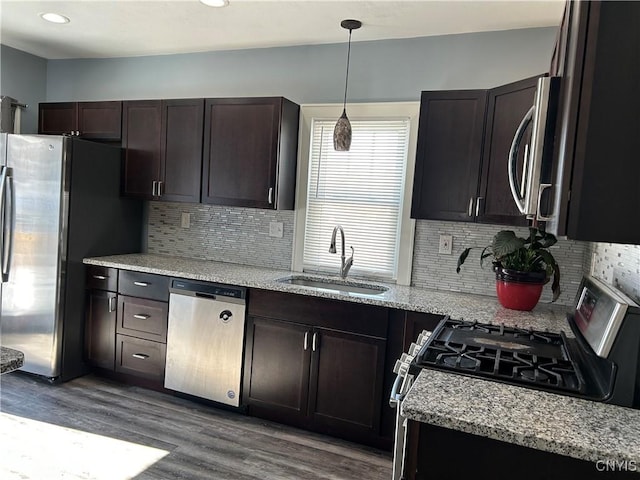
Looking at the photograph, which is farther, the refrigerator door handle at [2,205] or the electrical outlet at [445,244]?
the refrigerator door handle at [2,205]

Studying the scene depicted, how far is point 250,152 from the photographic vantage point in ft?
10.3

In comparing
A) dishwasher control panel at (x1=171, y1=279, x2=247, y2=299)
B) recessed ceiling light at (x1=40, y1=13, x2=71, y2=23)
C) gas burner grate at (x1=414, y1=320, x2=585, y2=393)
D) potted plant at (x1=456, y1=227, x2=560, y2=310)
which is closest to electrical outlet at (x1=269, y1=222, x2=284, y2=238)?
dishwasher control panel at (x1=171, y1=279, x2=247, y2=299)

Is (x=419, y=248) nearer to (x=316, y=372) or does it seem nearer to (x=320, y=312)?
(x=320, y=312)

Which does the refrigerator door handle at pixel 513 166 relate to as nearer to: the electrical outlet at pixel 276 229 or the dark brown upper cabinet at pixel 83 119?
the electrical outlet at pixel 276 229

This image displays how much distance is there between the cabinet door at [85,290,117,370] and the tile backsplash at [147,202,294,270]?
63 cm

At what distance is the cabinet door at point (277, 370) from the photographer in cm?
274

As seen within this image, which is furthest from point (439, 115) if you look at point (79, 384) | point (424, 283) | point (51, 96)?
point (51, 96)

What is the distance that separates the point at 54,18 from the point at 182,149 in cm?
115

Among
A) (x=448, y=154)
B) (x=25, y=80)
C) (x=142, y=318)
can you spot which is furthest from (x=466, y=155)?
(x=25, y=80)

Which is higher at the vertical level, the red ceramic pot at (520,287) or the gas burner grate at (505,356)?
the red ceramic pot at (520,287)

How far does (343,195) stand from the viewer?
323 cm

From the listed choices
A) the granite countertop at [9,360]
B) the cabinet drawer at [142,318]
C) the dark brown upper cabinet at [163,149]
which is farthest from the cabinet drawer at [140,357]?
the granite countertop at [9,360]

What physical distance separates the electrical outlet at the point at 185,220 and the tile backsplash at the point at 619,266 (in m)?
2.79

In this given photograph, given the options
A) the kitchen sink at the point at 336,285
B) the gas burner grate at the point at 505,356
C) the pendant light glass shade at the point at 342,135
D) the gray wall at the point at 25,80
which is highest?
the gray wall at the point at 25,80
